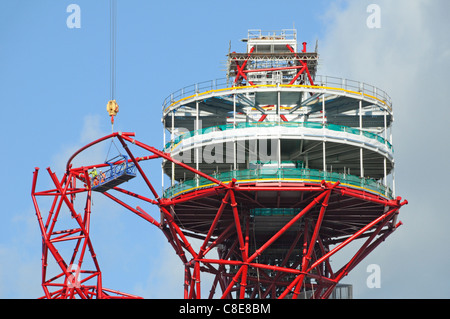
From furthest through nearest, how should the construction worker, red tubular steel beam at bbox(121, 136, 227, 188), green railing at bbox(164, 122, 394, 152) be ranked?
the construction worker, green railing at bbox(164, 122, 394, 152), red tubular steel beam at bbox(121, 136, 227, 188)

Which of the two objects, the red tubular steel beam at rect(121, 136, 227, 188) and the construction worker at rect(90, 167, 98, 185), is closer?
the red tubular steel beam at rect(121, 136, 227, 188)

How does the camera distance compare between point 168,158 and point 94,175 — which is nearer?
point 168,158

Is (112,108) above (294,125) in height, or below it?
above

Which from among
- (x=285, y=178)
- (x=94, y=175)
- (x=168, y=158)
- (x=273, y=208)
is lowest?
(x=273, y=208)

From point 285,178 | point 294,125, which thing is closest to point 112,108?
point 294,125

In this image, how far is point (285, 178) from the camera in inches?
4382

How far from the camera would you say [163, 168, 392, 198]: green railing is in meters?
111

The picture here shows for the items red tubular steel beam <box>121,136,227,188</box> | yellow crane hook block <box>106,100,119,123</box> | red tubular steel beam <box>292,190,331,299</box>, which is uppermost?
yellow crane hook block <box>106,100,119,123</box>

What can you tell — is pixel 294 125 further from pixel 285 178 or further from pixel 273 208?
pixel 273 208

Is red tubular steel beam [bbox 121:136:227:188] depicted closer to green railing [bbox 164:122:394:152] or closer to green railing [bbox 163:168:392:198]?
green railing [bbox 163:168:392:198]

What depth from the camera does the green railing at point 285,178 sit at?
365ft

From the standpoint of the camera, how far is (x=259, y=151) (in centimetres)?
11512

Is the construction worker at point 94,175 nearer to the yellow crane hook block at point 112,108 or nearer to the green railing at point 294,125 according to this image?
the yellow crane hook block at point 112,108
